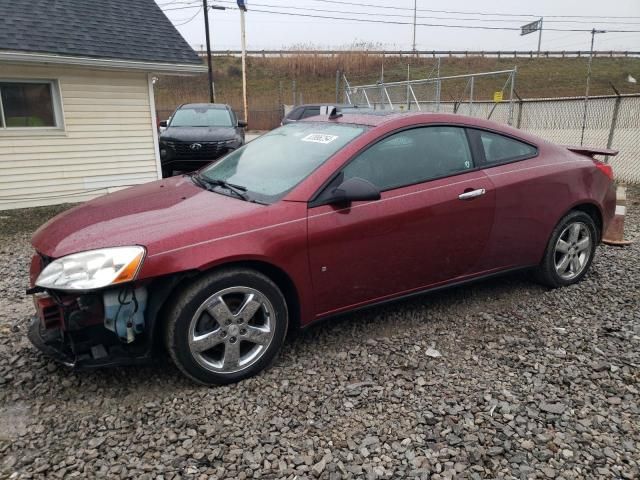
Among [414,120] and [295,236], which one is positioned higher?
[414,120]

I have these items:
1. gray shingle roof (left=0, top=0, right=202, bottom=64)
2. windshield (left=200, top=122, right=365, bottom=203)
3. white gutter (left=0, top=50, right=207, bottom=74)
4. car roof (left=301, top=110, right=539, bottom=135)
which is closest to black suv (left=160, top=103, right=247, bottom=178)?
white gutter (left=0, top=50, right=207, bottom=74)

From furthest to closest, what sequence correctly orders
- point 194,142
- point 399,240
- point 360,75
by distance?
point 360,75 → point 194,142 → point 399,240

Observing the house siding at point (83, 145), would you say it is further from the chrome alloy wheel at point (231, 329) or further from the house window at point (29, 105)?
the chrome alloy wheel at point (231, 329)

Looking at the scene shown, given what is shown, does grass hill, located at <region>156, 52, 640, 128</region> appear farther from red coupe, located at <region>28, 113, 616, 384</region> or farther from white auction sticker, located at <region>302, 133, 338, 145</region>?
white auction sticker, located at <region>302, 133, 338, 145</region>

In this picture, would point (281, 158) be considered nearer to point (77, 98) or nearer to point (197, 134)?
point (77, 98)

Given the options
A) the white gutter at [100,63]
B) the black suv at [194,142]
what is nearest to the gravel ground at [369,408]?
the white gutter at [100,63]

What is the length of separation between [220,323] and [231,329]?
0.25ft

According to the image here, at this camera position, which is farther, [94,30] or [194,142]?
[194,142]

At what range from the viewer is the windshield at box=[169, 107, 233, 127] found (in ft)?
37.9

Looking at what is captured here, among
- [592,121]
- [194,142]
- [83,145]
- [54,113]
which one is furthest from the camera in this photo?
[592,121]

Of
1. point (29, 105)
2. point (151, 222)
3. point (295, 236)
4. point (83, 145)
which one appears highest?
point (29, 105)

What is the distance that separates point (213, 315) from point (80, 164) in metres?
7.66

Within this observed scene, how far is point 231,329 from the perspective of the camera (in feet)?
9.30

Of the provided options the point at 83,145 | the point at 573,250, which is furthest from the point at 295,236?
the point at 83,145
